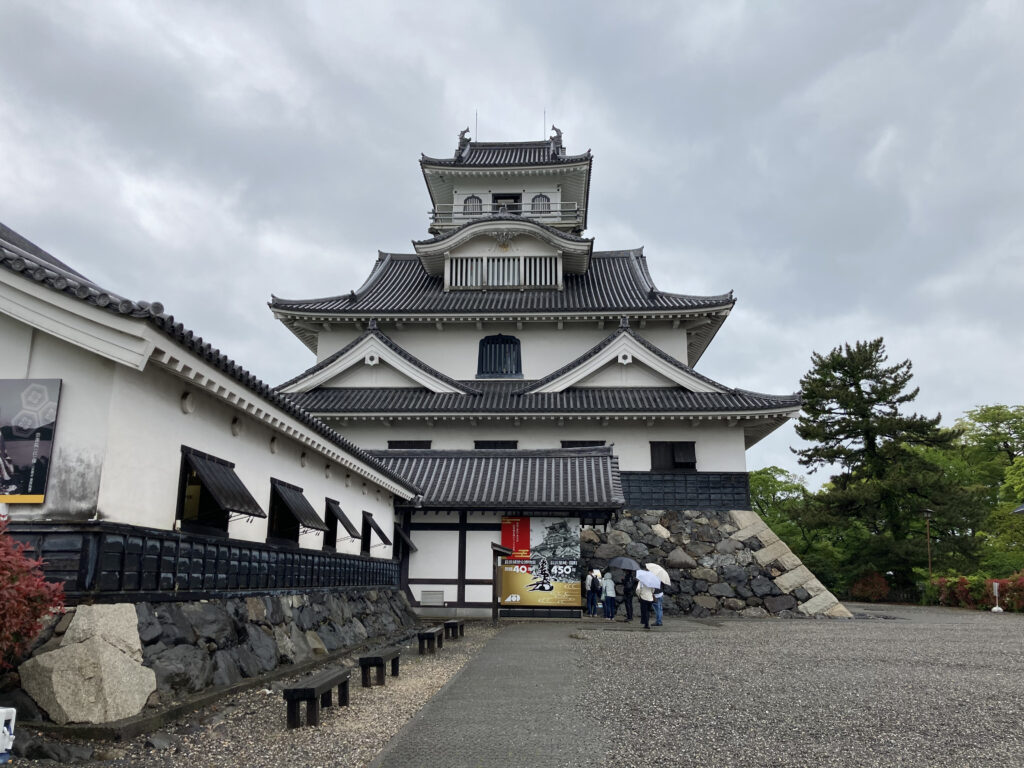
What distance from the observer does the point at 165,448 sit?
7.43m

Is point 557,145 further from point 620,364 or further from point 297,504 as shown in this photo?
point 297,504

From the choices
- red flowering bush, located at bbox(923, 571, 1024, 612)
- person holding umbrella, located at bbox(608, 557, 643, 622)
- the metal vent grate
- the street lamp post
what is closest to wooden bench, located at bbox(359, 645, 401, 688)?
person holding umbrella, located at bbox(608, 557, 643, 622)

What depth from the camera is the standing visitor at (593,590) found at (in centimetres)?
1962

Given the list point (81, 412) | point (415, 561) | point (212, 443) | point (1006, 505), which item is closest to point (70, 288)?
point (81, 412)

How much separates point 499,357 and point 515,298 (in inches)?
99.5

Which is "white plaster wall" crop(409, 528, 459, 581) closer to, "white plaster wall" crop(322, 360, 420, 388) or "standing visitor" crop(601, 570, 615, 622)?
"standing visitor" crop(601, 570, 615, 622)

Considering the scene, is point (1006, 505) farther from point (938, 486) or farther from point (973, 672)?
point (973, 672)

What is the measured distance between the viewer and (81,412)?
656 cm

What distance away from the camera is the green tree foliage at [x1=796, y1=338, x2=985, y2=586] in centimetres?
3030

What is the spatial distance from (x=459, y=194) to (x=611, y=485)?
19.8 meters

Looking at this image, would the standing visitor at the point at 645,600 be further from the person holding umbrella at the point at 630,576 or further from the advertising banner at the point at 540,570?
the advertising banner at the point at 540,570

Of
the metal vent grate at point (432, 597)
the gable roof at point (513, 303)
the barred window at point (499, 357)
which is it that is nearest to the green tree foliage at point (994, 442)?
the gable roof at point (513, 303)

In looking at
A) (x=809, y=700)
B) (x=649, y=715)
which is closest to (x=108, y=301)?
(x=649, y=715)

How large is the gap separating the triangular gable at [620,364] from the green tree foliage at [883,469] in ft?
38.2
